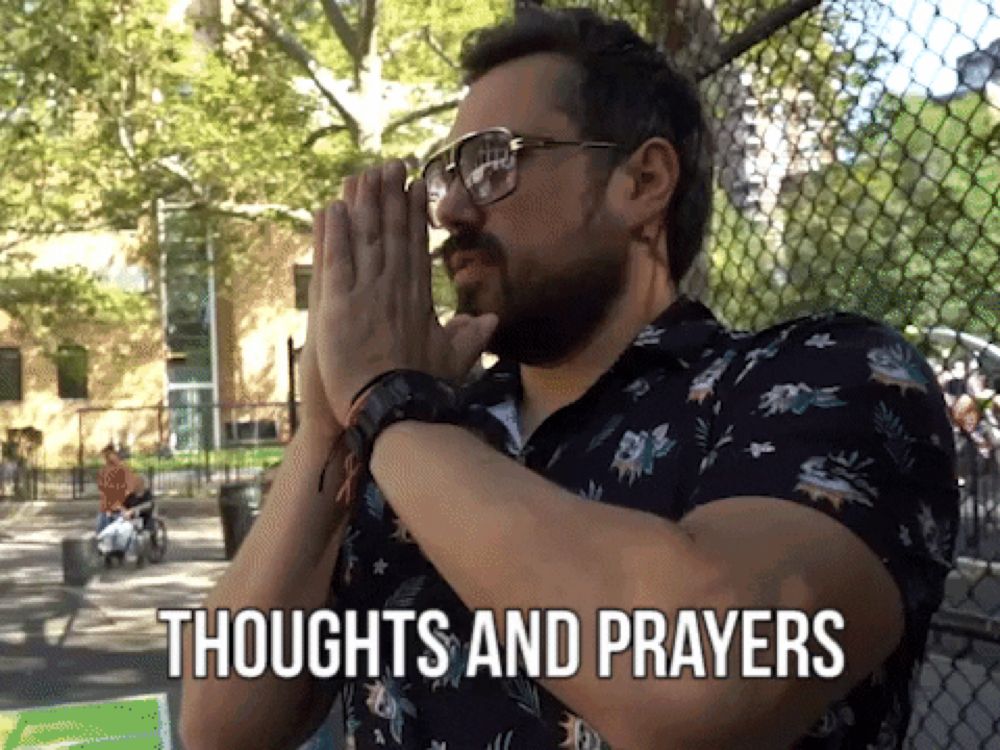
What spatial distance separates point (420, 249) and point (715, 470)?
14.9 inches

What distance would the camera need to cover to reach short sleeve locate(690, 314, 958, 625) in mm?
1206

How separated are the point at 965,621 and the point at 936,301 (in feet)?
1.98

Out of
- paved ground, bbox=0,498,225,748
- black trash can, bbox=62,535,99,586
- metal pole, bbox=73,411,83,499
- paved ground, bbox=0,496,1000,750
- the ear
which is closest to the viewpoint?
the ear

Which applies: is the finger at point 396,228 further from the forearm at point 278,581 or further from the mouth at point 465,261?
the forearm at point 278,581

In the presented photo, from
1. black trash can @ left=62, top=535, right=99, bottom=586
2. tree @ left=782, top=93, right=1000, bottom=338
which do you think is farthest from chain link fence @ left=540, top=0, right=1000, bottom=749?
black trash can @ left=62, top=535, right=99, bottom=586

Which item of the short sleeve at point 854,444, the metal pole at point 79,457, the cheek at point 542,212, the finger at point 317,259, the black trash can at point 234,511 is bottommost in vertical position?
the metal pole at point 79,457

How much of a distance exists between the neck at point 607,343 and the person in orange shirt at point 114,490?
47.0 feet

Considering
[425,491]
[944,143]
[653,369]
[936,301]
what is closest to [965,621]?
[936,301]

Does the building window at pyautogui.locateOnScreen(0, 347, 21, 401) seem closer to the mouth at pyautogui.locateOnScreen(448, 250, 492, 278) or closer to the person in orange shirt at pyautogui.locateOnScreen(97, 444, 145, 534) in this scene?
the person in orange shirt at pyautogui.locateOnScreen(97, 444, 145, 534)

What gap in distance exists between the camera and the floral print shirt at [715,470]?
1.23 metres

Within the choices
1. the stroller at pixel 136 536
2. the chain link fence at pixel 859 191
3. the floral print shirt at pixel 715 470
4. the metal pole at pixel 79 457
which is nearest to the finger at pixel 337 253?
the floral print shirt at pixel 715 470

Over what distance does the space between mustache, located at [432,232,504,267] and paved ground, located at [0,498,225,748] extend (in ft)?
9.60

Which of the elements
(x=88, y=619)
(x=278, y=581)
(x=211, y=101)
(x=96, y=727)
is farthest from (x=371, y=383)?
(x=211, y=101)

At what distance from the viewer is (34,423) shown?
106 feet
